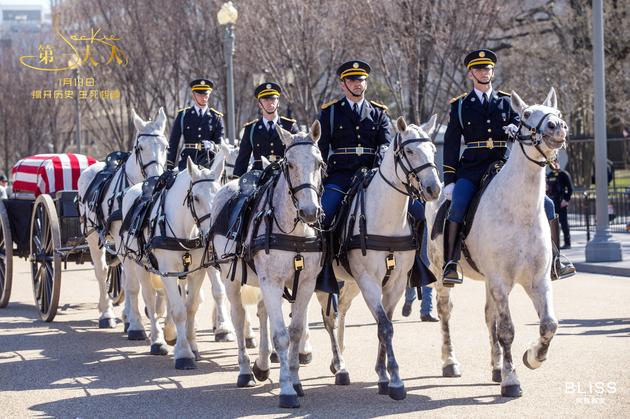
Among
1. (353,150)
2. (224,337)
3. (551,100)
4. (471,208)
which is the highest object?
(551,100)

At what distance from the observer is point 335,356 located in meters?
10.6

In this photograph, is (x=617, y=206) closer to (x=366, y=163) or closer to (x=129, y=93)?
(x=129, y=93)

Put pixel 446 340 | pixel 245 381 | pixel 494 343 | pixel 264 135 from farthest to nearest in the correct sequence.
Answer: pixel 264 135 → pixel 446 340 → pixel 245 381 → pixel 494 343

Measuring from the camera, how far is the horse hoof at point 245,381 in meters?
10.4

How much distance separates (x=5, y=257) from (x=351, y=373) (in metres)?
8.17

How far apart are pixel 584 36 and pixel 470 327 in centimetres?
2392

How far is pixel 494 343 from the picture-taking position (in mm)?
10328

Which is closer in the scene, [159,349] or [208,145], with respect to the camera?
[159,349]

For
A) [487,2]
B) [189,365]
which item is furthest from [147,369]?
[487,2]

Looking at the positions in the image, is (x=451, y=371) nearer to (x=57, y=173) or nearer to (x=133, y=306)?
(x=133, y=306)

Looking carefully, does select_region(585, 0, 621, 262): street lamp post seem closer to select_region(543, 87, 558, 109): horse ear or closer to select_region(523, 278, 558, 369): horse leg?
select_region(543, 87, 558, 109): horse ear

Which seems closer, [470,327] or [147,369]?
[147,369]

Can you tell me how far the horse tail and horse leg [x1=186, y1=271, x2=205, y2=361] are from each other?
92 centimetres

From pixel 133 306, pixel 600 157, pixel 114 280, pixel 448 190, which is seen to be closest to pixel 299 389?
pixel 448 190
